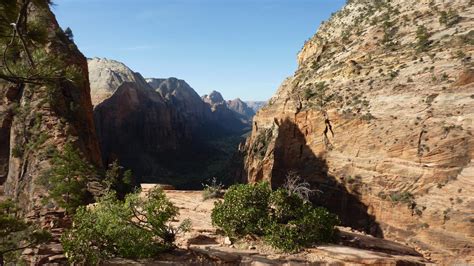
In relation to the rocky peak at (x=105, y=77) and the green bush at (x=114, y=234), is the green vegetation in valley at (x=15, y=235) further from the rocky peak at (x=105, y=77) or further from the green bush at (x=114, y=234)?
the rocky peak at (x=105, y=77)

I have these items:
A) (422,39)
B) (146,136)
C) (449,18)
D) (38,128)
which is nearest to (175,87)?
(146,136)

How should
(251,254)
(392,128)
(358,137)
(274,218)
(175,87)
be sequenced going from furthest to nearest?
(175,87) → (358,137) → (392,128) → (274,218) → (251,254)

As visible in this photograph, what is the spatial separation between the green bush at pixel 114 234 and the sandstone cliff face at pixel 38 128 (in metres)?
13.9

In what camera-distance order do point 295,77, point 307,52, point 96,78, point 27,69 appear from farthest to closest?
point 96,78 → point 307,52 → point 295,77 → point 27,69

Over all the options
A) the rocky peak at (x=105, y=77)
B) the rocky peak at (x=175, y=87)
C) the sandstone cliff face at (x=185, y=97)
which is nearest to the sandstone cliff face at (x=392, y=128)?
the rocky peak at (x=105, y=77)

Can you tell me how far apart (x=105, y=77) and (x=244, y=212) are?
Answer: 9950 cm

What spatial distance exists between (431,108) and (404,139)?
12.6 ft

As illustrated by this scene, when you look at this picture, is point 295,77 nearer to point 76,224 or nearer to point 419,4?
point 419,4

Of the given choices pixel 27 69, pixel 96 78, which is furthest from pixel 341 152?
pixel 96 78

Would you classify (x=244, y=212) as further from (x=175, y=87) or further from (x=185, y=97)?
(x=175, y=87)

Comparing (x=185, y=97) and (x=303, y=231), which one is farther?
(x=185, y=97)

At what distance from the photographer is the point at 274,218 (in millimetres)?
18422

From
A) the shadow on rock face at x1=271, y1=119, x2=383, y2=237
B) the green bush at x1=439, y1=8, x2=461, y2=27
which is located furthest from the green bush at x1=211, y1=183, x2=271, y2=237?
the green bush at x1=439, y1=8, x2=461, y2=27

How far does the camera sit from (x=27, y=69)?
40.1 ft
